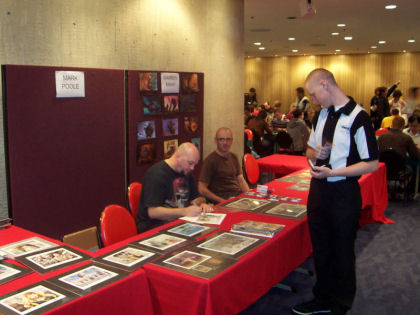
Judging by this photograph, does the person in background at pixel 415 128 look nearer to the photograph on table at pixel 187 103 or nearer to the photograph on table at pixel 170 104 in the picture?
the photograph on table at pixel 187 103

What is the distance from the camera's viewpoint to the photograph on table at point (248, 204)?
10.6 ft

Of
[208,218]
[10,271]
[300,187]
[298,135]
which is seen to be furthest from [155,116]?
[298,135]

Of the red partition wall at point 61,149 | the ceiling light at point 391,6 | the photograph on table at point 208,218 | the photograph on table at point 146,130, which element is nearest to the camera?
the photograph on table at point 208,218

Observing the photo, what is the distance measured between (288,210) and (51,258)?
169 centimetres

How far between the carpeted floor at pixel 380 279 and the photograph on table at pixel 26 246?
1468 mm

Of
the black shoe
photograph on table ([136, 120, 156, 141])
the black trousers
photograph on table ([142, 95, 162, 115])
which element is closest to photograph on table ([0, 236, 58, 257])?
the black trousers

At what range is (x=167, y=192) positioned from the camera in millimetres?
3113

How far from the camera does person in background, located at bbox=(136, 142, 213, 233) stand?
2.96 meters

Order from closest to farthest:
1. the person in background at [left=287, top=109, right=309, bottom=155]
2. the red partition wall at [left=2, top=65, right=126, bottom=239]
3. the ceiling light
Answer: the red partition wall at [left=2, top=65, right=126, bottom=239] → the ceiling light → the person in background at [left=287, top=109, right=309, bottom=155]

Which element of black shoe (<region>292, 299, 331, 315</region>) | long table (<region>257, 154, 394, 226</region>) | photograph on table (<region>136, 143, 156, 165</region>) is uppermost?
photograph on table (<region>136, 143, 156, 165</region>)

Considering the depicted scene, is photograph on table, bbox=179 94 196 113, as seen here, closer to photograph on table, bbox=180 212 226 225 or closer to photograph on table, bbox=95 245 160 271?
photograph on table, bbox=180 212 226 225

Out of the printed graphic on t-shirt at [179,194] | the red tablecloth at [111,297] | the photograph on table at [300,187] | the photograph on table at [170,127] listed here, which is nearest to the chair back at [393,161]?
the photograph on table at [300,187]

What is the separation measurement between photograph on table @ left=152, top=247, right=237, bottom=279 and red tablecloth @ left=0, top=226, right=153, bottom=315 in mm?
166

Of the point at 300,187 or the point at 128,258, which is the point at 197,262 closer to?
the point at 128,258
